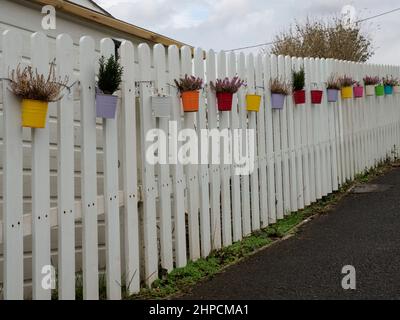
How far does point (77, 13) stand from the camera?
4.74 meters

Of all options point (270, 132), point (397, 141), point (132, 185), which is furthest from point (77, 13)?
point (397, 141)

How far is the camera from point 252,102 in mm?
5051

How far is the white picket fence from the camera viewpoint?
9.48 ft

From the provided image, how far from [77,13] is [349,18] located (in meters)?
15.7

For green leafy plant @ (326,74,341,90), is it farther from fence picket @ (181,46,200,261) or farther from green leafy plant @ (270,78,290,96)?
fence picket @ (181,46,200,261)

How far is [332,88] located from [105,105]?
4379 mm

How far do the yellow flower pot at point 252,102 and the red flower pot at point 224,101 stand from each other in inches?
16.6

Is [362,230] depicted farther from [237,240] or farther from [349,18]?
[349,18]

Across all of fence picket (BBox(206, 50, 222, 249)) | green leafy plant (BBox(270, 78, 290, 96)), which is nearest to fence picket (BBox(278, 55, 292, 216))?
green leafy plant (BBox(270, 78, 290, 96))

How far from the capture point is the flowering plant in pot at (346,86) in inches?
279

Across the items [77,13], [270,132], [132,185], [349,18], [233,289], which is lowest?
[233,289]

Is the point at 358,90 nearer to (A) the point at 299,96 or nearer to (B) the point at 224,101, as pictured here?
(A) the point at 299,96

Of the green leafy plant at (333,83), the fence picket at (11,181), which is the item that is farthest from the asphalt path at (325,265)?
the green leafy plant at (333,83)

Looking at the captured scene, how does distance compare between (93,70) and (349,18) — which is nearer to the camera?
(93,70)
